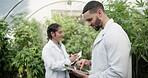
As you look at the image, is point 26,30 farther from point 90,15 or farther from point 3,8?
point 90,15

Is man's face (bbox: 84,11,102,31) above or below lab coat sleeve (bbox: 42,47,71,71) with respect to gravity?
above

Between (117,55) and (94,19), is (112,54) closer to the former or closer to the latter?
(117,55)

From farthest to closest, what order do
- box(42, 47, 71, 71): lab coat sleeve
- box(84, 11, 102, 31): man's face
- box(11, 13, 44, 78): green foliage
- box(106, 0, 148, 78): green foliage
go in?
1. box(11, 13, 44, 78): green foliage
2. box(42, 47, 71, 71): lab coat sleeve
3. box(106, 0, 148, 78): green foliage
4. box(84, 11, 102, 31): man's face

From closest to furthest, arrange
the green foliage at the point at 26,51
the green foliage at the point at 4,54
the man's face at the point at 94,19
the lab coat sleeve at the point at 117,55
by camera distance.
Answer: the lab coat sleeve at the point at 117,55 < the man's face at the point at 94,19 < the green foliage at the point at 26,51 < the green foliage at the point at 4,54

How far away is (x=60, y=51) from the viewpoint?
3.19m

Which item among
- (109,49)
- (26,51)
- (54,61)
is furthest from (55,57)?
(26,51)

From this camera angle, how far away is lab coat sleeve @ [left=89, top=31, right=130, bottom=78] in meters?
1.54

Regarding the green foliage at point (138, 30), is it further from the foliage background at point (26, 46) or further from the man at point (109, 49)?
the foliage background at point (26, 46)

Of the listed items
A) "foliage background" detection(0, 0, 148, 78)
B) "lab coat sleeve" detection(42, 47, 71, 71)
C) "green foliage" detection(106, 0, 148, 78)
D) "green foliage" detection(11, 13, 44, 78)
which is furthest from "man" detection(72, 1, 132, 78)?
"green foliage" detection(11, 13, 44, 78)

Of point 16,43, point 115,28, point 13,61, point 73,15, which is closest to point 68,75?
point 115,28

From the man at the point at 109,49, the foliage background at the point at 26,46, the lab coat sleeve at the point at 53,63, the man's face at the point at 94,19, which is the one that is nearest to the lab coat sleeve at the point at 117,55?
the man at the point at 109,49

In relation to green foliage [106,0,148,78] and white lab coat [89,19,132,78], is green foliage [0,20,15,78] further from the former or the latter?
white lab coat [89,19,132,78]

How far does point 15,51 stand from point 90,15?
3.42 m

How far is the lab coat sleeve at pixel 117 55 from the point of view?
1539mm
